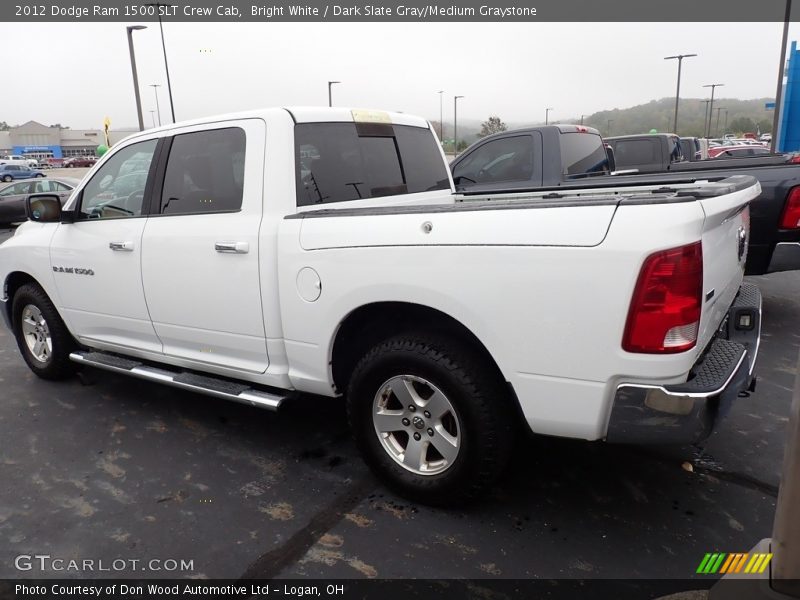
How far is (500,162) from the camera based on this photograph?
274 inches

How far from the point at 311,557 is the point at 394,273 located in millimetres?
1308

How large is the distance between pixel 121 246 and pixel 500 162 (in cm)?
444

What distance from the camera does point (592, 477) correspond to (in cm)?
326

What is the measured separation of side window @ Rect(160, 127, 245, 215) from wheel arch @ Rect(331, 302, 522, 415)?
0.98 meters

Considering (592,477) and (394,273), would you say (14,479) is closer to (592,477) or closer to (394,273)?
(394,273)

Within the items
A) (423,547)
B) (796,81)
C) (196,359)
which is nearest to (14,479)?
(196,359)

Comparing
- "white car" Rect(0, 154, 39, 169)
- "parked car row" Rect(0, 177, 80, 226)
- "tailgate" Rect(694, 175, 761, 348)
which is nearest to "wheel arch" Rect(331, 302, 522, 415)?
"tailgate" Rect(694, 175, 761, 348)

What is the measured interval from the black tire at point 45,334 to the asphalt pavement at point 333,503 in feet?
2.16

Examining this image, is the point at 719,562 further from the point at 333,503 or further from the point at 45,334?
the point at 45,334

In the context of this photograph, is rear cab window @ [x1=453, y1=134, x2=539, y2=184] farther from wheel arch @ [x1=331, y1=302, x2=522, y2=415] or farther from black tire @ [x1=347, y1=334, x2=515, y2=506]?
black tire @ [x1=347, y1=334, x2=515, y2=506]

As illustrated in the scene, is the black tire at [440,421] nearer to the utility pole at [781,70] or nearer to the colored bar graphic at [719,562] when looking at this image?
the colored bar graphic at [719,562]

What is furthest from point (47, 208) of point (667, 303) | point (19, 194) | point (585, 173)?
point (19, 194)

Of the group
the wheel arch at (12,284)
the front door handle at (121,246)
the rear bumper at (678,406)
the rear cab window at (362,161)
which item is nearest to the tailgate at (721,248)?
the rear bumper at (678,406)

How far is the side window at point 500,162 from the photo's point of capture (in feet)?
22.2
